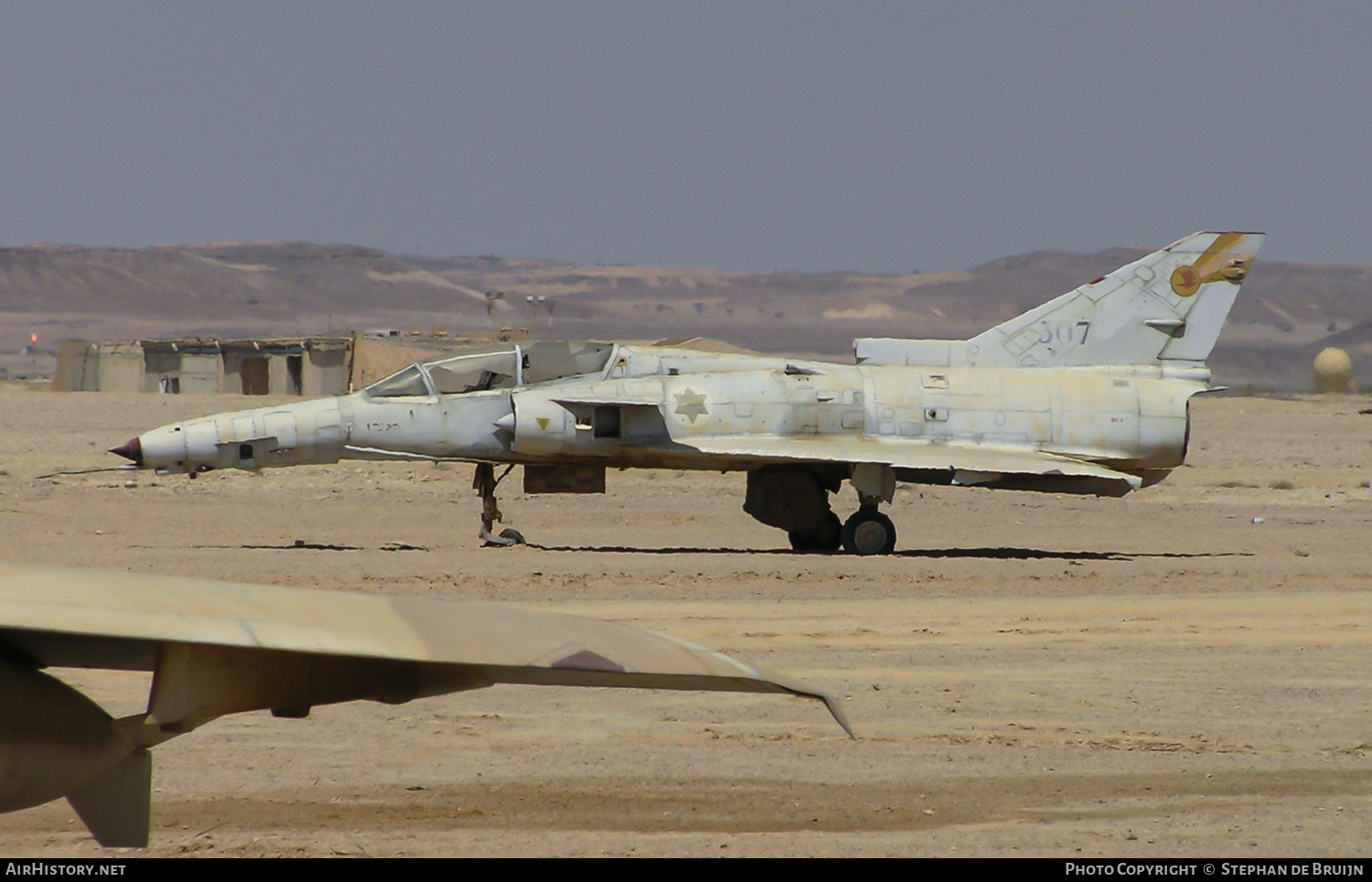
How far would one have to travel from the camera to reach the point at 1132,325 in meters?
18.3

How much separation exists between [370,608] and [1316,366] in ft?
232

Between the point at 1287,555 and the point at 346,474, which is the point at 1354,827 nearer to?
the point at 1287,555

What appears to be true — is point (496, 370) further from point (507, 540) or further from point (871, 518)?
point (871, 518)

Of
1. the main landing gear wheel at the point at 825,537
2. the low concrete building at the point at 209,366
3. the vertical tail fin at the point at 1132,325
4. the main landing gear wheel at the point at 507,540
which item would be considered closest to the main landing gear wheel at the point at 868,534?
the main landing gear wheel at the point at 825,537

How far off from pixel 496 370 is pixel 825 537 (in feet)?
13.3

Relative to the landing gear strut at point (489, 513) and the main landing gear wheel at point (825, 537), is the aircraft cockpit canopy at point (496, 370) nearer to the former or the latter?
the landing gear strut at point (489, 513)

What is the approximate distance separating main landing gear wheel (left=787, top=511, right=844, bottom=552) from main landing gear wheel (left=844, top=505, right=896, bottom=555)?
17.6 inches

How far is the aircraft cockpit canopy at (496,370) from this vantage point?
16.9m

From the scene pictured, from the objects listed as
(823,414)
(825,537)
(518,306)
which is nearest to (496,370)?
(823,414)

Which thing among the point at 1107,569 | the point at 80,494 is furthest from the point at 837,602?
the point at 80,494

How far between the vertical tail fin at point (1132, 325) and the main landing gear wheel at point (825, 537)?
1.88 metres

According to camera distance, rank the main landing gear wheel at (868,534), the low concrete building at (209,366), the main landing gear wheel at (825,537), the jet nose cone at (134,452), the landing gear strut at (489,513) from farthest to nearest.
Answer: the low concrete building at (209,366) → the main landing gear wheel at (825,537) → the landing gear strut at (489,513) → the main landing gear wheel at (868,534) → the jet nose cone at (134,452)

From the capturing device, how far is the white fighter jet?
16.6 metres

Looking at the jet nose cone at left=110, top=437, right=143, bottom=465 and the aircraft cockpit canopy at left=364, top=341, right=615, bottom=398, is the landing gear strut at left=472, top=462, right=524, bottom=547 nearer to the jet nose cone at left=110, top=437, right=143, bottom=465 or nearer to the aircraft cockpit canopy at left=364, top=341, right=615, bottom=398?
the aircraft cockpit canopy at left=364, top=341, right=615, bottom=398
